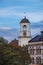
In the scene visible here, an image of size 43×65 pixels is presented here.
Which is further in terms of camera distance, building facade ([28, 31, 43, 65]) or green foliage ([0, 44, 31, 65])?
building facade ([28, 31, 43, 65])

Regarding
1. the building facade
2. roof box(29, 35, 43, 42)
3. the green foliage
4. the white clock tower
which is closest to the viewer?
the green foliage

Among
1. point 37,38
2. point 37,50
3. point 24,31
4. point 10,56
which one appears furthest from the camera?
point 24,31

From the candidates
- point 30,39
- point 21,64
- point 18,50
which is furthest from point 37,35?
point 21,64

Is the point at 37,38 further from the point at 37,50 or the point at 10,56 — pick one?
the point at 10,56

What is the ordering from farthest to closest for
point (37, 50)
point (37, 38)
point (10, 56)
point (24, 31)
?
point (24, 31) < point (37, 38) < point (37, 50) < point (10, 56)

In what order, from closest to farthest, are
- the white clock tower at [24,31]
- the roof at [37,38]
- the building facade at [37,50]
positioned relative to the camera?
the building facade at [37,50], the roof at [37,38], the white clock tower at [24,31]

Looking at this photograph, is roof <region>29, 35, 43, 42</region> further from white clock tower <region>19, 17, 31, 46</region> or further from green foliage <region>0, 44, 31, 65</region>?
green foliage <region>0, 44, 31, 65</region>

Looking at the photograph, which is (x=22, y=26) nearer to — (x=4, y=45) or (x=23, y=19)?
(x=23, y=19)

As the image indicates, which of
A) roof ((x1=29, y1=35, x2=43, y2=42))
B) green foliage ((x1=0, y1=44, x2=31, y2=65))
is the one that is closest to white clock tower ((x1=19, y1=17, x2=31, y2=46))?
roof ((x1=29, y1=35, x2=43, y2=42))

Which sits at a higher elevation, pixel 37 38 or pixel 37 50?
pixel 37 38

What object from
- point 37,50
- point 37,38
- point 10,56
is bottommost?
point 37,50

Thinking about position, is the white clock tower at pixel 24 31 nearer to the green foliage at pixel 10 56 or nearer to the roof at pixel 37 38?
the roof at pixel 37 38

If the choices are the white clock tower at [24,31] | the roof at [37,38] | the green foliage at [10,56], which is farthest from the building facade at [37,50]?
the green foliage at [10,56]

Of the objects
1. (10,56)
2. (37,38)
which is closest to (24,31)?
(37,38)
